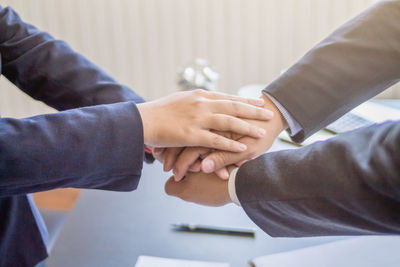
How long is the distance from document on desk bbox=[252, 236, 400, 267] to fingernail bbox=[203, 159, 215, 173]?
8.6 inches

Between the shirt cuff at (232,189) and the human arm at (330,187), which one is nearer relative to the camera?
the human arm at (330,187)

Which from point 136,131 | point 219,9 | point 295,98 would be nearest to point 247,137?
point 295,98

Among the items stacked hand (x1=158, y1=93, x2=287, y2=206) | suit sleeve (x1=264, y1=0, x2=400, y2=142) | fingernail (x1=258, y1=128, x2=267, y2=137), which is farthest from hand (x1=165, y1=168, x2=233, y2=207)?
suit sleeve (x1=264, y1=0, x2=400, y2=142)

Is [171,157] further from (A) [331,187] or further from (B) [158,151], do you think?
(A) [331,187]

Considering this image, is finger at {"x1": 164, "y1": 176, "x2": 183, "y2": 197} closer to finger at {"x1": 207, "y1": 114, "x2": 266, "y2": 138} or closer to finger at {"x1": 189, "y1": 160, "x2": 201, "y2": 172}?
finger at {"x1": 189, "y1": 160, "x2": 201, "y2": 172}

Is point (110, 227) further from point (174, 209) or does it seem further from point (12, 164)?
point (12, 164)

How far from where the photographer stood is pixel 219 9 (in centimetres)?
202

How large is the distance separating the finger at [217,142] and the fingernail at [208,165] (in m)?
0.04

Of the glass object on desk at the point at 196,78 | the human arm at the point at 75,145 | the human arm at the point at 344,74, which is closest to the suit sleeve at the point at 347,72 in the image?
the human arm at the point at 344,74

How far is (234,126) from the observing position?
85 centimetres

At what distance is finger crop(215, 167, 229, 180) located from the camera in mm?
810

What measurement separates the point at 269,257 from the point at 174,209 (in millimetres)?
272

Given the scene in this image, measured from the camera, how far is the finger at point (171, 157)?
35.5 inches

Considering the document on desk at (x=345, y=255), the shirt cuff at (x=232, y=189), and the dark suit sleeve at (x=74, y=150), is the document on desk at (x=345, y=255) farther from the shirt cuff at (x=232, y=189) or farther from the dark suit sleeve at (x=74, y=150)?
the dark suit sleeve at (x=74, y=150)
